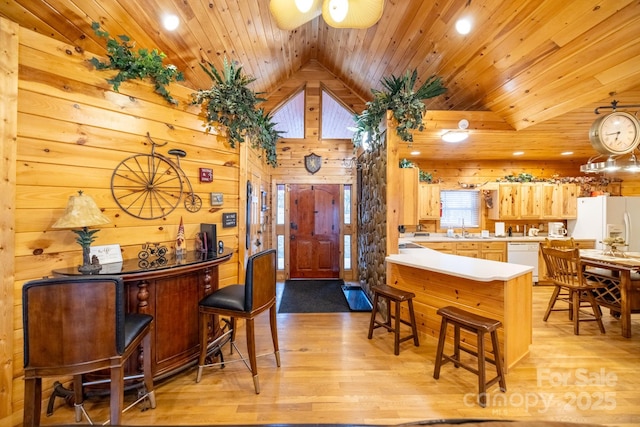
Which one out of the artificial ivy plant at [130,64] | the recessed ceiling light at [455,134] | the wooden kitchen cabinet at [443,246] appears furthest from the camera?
the wooden kitchen cabinet at [443,246]

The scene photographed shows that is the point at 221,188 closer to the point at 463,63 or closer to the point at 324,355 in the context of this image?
the point at 324,355

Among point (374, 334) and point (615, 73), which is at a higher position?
point (615, 73)

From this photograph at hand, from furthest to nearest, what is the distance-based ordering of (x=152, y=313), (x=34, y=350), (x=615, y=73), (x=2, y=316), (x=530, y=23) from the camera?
(x=615, y=73), (x=530, y=23), (x=152, y=313), (x=2, y=316), (x=34, y=350)

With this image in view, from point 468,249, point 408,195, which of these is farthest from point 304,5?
point 468,249

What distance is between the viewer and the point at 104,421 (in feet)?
5.69

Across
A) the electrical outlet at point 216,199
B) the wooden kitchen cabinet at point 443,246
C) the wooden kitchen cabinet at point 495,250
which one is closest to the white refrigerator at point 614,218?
the wooden kitchen cabinet at point 495,250

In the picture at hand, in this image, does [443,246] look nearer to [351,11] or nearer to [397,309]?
[397,309]

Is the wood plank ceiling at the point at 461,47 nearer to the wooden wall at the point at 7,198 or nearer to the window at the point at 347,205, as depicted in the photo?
the wooden wall at the point at 7,198

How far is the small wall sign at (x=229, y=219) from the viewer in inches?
114

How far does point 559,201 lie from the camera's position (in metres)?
5.05

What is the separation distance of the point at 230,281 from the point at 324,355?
1357 millimetres

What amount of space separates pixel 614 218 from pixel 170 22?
706 centimetres

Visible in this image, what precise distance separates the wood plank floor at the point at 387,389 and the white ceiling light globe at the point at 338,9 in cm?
266

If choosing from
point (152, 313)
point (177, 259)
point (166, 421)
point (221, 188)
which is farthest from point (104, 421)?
point (221, 188)
